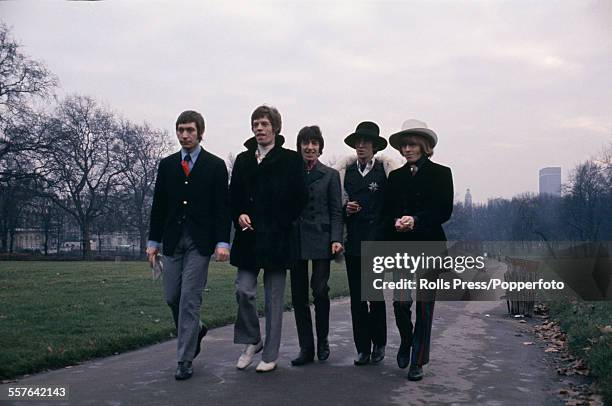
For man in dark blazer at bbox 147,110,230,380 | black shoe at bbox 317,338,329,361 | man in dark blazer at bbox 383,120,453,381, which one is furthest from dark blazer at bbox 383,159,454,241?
man in dark blazer at bbox 147,110,230,380

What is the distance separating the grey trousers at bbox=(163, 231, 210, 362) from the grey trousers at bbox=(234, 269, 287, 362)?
15.4 inches

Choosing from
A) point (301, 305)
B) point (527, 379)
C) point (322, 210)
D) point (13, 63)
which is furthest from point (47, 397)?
A: point (13, 63)

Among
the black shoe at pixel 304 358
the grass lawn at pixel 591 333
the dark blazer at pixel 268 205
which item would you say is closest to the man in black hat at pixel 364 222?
the black shoe at pixel 304 358

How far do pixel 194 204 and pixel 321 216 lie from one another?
1.30 meters

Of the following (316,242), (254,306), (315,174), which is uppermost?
(315,174)

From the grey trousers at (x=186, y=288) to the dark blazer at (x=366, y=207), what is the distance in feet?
5.09

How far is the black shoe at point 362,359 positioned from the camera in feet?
20.8

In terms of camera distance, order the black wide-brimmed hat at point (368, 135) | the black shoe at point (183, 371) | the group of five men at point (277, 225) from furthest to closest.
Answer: the black wide-brimmed hat at point (368, 135), the group of five men at point (277, 225), the black shoe at point (183, 371)

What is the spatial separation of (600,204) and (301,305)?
46541 millimetres

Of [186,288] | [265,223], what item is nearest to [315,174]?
[265,223]

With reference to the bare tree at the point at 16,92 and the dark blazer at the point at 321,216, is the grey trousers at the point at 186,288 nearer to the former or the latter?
the dark blazer at the point at 321,216

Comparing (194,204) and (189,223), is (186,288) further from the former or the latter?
(194,204)

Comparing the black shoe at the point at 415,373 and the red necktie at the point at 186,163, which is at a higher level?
the red necktie at the point at 186,163

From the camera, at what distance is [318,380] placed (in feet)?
18.4
